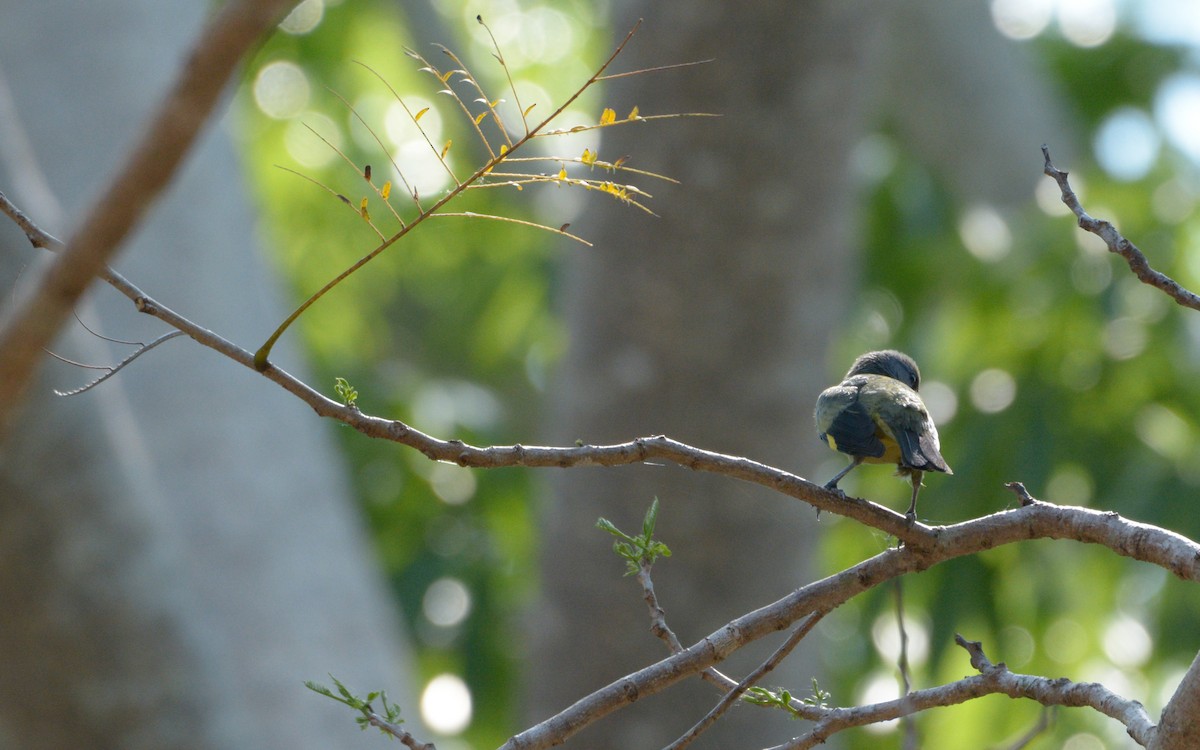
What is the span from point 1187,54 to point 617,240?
5902 mm

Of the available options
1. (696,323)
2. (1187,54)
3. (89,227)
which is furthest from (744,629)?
(1187,54)

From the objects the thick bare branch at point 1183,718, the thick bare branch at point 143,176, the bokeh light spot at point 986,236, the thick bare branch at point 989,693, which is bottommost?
the thick bare branch at point 1183,718

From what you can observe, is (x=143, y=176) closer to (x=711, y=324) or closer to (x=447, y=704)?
(x=711, y=324)

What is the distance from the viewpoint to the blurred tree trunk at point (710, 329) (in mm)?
4355

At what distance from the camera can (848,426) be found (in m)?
1.42

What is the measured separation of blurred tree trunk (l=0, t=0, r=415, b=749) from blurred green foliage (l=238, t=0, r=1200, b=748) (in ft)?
2.81

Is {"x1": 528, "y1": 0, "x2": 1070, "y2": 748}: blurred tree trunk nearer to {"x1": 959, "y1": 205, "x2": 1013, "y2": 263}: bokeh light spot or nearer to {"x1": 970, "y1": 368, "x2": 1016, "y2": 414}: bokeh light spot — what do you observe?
{"x1": 970, "y1": 368, "x2": 1016, "y2": 414}: bokeh light spot

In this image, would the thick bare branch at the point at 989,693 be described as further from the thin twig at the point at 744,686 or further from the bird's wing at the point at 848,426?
the bird's wing at the point at 848,426

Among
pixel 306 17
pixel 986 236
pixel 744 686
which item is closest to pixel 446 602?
pixel 986 236

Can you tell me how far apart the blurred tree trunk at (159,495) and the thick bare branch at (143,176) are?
2.95 metres

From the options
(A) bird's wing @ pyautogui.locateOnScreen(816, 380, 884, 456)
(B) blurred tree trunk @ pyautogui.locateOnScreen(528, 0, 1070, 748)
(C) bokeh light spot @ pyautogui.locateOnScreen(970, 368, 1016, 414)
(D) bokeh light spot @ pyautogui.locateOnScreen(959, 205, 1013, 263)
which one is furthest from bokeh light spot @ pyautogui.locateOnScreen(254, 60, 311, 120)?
(A) bird's wing @ pyautogui.locateOnScreen(816, 380, 884, 456)

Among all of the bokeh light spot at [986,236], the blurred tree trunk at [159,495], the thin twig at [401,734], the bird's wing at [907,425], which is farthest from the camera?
the bokeh light spot at [986,236]

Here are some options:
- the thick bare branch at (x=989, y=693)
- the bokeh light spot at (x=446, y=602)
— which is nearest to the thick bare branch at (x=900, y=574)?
the thick bare branch at (x=989, y=693)

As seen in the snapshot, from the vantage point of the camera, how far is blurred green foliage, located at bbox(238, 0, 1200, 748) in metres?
5.19
